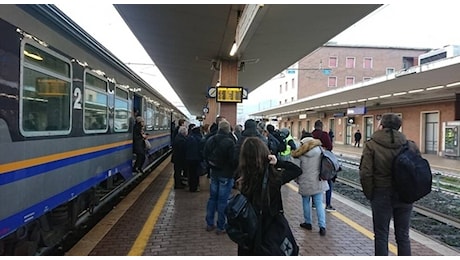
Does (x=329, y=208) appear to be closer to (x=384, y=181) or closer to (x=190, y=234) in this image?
(x=190, y=234)

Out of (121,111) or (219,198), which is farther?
(121,111)

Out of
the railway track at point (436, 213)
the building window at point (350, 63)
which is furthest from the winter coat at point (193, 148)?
the building window at point (350, 63)

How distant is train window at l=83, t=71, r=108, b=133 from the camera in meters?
5.85

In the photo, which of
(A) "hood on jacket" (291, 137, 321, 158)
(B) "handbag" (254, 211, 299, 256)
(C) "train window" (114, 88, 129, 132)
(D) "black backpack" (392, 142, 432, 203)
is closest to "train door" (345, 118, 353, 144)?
(C) "train window" (114, 88, 129, 132)

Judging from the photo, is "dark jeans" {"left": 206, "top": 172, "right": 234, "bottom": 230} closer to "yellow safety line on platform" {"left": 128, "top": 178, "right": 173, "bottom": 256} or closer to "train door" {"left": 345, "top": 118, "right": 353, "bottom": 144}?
"yellow safety line on platform" {"left": 128, "top": 178, "right": 173, "bottom": 256}

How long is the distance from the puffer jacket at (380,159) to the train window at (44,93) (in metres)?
3.35

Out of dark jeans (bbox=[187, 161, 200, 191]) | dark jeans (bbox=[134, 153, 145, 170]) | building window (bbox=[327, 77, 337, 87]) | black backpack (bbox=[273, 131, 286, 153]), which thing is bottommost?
dark jeans (bbox=[187, 161, 200, 191])

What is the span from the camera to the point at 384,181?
4180mm

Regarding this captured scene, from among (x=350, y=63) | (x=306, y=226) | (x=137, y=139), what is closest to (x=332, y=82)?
(x=350, y=63)

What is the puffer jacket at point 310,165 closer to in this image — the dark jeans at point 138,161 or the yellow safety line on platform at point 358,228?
the yellow safety line on platform at point 358,228

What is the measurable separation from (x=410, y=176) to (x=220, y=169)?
105 inches

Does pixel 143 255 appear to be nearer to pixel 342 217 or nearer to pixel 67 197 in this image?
pixel 67 197

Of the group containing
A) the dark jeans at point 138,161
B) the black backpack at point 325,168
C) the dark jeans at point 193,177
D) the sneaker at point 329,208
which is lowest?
the sneaker at point 329,208

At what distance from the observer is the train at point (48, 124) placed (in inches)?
142
